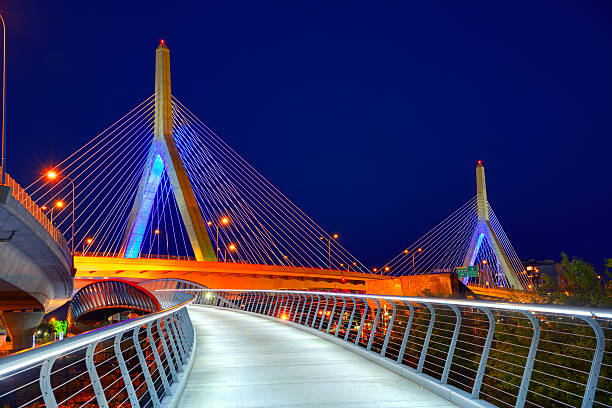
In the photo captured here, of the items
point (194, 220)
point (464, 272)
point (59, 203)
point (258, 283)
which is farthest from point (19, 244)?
point (258, 283)

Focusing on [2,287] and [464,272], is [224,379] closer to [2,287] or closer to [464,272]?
[2,287]

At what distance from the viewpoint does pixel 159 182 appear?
43.1 m

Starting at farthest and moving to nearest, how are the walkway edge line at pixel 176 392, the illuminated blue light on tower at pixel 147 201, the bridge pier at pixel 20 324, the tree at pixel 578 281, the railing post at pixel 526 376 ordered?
the illuminated blue light on tower at pixel 147 201, the bridge pier at pixel 20 324, the tree at pixel 578 281, the walkway edge line at pixel 176 392, the railing post at pixel 526 376

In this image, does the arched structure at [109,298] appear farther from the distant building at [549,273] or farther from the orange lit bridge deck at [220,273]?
the distant building at [549,273]

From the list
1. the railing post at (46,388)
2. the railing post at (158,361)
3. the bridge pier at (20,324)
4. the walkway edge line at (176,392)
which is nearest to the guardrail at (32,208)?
the bridge pier at (20,324)

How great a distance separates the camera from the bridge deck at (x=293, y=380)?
5.94 m

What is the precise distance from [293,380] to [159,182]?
37731 mm

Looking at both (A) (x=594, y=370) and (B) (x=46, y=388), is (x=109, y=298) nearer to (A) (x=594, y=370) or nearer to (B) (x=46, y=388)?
(B) (x=46, y=388)

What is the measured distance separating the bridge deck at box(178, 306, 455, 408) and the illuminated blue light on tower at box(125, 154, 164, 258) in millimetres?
31892

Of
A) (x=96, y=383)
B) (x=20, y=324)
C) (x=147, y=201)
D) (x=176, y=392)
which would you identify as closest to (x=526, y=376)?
(x=96, y=383)

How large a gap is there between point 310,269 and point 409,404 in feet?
165

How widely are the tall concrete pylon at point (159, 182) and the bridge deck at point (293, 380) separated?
30.0m

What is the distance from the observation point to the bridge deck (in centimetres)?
594

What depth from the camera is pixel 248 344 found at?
11.9 metres
